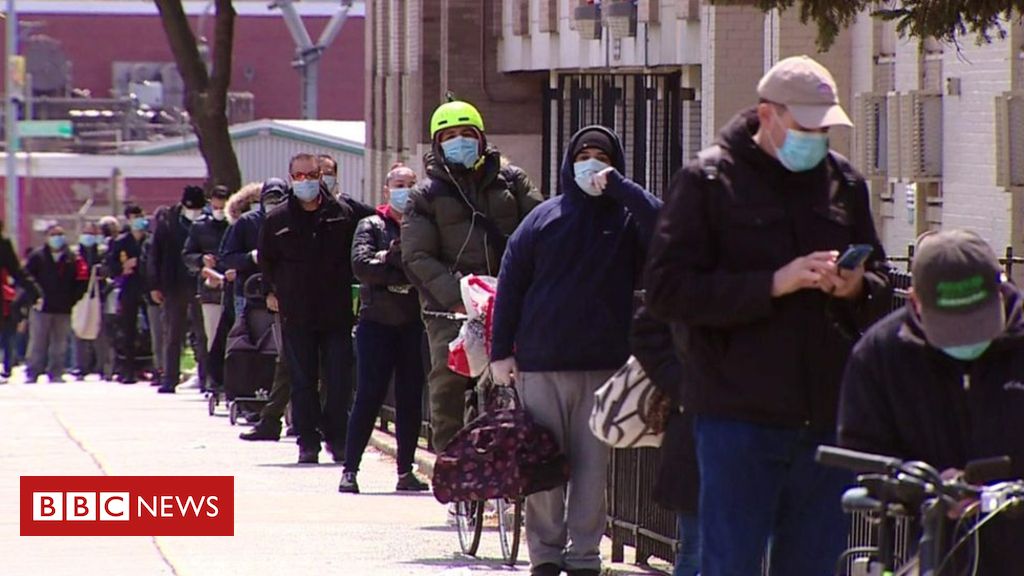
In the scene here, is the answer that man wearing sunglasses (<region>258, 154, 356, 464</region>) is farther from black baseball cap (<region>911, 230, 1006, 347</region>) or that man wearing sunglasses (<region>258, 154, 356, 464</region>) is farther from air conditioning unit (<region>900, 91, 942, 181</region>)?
black baseball cap (<region>911, 230, 1006, 347</region>)

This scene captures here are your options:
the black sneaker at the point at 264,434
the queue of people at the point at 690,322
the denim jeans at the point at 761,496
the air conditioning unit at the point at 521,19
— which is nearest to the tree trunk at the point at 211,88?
the air conditioning unit at the point at 521,19

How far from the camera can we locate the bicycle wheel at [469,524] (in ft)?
35.3

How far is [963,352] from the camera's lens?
213 inches

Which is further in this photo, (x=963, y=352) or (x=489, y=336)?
(x=489, y=336)

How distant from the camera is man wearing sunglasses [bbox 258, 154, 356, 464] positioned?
14578 mm

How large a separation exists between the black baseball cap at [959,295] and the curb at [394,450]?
353 inches

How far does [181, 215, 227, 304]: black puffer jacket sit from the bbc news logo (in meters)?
6.54

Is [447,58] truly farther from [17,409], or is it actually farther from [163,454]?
[163,454]

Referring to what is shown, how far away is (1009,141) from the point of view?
15.1 metres

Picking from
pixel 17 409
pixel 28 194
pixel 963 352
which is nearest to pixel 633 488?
pixel 963 352

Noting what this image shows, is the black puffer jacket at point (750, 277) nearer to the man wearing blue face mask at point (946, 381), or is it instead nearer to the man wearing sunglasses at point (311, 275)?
the man wearing blue face mask at point (946, 381)

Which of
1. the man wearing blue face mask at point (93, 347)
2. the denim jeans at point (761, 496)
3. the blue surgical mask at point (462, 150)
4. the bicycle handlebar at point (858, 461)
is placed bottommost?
the man wearing blue face mask at point (93, 347)

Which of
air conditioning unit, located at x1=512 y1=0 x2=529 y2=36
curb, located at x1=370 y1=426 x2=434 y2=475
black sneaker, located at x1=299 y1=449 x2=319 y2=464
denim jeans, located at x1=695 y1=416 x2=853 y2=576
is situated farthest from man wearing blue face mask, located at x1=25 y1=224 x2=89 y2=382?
denim jeans, located at x1=695 y1=416 x2=853 y2=576

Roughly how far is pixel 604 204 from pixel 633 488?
1.88 m
